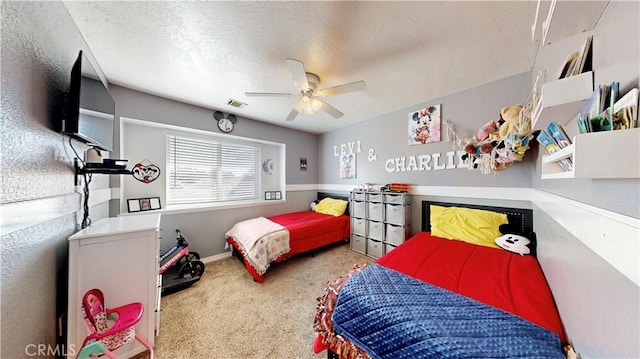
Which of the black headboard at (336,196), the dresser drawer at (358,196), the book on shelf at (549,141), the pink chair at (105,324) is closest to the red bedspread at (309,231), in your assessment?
the black headboard at (336,196)

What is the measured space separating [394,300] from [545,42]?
1.44 meters

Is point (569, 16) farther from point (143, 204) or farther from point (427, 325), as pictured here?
point (143, 204)

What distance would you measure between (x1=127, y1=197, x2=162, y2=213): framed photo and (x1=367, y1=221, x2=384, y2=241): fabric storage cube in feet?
10.2

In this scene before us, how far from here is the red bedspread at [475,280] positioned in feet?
3.76

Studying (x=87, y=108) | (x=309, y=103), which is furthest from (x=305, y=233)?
(x=87, y=108)

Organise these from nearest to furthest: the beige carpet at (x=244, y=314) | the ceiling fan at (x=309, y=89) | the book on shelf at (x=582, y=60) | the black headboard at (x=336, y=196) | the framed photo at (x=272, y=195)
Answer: the book on shelf at (x=582, y=60) → the beige carpet at (x=244, y=314) → the ceiling fan at (x=309, y=89) → the black headboard at (x=336, y=196) → the framed photo at (x=272, y=195)

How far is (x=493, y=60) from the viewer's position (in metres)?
1.85

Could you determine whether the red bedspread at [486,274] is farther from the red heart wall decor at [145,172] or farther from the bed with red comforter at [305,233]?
the red heart wall decor at [145,172]

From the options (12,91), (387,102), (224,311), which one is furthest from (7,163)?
(387,102)

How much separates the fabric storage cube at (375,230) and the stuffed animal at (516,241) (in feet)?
4.44

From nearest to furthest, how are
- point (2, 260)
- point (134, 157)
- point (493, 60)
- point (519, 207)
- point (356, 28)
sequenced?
1. point (2, 260)
2. point (356, 28)
3. point (493, 60)
4. point (519, 207)
5. point (134, 157)

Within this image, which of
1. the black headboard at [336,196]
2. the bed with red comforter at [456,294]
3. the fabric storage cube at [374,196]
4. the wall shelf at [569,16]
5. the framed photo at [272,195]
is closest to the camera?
the wall shelf at [569,16]

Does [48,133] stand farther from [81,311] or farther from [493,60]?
[493,60]

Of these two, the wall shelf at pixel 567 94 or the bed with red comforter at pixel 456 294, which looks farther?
the bed with red comforter at pixel 456 294
